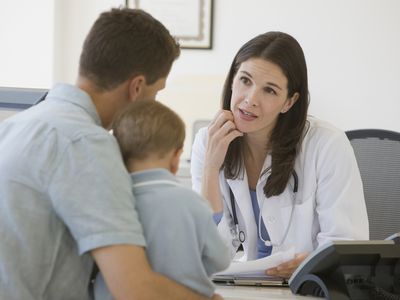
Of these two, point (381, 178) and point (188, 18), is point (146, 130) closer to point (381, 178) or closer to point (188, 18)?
point (381, 178)

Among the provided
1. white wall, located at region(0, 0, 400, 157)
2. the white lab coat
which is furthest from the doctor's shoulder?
white wall, located at region(0, 0, 400, 157)

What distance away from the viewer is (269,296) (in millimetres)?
1132

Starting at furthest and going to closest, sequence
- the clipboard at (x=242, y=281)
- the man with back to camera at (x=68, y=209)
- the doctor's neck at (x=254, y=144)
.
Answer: the doctor's neck at (x=254, y=144), the clipboard at (x=242, y=281), the man with back to camera at (x=68, y=209)

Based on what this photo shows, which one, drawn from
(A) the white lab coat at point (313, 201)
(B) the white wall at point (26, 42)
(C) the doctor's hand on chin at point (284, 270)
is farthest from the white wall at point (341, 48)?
(C) the doctor's hand on chin at point (284, 270)

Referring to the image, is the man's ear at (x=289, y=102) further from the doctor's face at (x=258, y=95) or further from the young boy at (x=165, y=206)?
the young boy at (x=165, y=206)

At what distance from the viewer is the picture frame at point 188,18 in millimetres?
3740

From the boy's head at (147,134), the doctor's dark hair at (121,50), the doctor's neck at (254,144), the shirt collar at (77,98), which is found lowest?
the doctor's neck at (254,144)

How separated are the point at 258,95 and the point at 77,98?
84 cm

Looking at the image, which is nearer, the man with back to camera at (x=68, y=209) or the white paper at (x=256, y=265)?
the man with back to camera at (x=68, y=209)

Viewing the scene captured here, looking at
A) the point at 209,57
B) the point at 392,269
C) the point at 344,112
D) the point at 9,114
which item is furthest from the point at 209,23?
the point at 392,269

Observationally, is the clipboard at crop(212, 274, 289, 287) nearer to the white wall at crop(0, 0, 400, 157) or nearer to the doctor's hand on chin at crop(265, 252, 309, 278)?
the doctor's hand on chin at crop(265, 252, 309, 278)

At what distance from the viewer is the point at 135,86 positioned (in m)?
1.12

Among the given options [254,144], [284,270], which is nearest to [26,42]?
[254,144]

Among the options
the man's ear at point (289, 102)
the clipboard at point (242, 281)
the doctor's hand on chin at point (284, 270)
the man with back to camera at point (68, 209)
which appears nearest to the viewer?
the man with back to camera at point (68, 209)
